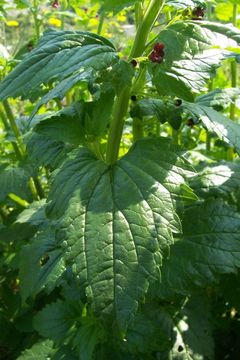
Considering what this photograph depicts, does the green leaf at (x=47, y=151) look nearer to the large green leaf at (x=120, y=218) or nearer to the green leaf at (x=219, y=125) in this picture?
the large green leaf at (x=120, y=218)

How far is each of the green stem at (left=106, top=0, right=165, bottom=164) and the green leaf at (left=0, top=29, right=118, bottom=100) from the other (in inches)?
5.4

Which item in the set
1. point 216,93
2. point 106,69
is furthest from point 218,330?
point 106,69

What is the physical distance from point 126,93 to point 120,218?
483 mm

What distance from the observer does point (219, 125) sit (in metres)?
1.58

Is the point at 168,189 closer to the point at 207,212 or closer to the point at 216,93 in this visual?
the point at 207,212

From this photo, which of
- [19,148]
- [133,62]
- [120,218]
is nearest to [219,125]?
[133,62]

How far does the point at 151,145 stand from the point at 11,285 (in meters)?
1.75

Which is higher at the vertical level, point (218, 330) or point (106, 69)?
point (106, 69)

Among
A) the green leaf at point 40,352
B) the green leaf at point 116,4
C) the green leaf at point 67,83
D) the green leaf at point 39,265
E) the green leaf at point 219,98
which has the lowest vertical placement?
the green leaf at point 40,352

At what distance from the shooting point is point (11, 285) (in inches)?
116

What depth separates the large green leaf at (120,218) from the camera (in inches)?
48.1

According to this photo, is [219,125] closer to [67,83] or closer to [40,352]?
[67,83]

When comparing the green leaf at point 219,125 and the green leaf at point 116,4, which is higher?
the green leaf at point 116,4

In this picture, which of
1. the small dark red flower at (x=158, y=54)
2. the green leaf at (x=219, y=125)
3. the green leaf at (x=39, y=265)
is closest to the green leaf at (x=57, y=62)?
the small dark red flower at (x=158, y=54)
